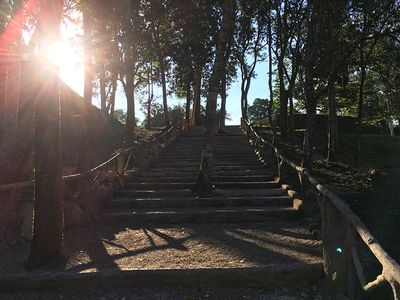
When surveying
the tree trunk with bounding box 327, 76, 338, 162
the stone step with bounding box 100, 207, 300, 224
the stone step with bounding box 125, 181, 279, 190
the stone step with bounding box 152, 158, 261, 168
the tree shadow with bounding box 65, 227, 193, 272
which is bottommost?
the tree shadow with bounding box 65, 227, 193, 272

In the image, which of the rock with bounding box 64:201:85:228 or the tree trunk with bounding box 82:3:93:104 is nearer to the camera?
the rock with bounding box 64:201:85:228

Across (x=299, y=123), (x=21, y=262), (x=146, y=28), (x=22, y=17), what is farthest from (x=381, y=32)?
(x=21, y=262)

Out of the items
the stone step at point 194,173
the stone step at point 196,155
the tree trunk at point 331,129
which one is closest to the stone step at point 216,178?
the stone step at point 194,173

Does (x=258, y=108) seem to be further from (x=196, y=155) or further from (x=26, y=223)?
(x=26, y=223)

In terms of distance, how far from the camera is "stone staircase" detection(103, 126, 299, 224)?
26.9 ft

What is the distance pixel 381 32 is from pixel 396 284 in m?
19.7

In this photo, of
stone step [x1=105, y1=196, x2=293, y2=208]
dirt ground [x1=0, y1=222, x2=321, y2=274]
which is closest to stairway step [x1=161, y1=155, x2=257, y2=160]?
stone step [x1=105, y1=196, x2=293, y2=208]

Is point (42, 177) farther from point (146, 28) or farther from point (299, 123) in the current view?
point (299, 123)

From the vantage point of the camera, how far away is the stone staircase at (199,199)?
8.20 m

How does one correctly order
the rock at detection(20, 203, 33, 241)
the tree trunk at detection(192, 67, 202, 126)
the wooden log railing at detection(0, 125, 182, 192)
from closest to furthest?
the rock at detection(20, 203, 33, 241) < the wooden log railing at detection(0, 125, 182, 192) < the tree trunk at detection(192, 67, 202, 126)

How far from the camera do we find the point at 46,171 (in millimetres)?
5695

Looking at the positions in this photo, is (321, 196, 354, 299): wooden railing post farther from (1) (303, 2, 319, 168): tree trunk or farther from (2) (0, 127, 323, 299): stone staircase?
(1) (303, 2, 319, 168): tree trunk

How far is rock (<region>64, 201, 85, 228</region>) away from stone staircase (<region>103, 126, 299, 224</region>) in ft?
1.82

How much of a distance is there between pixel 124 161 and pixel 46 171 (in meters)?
6.81
